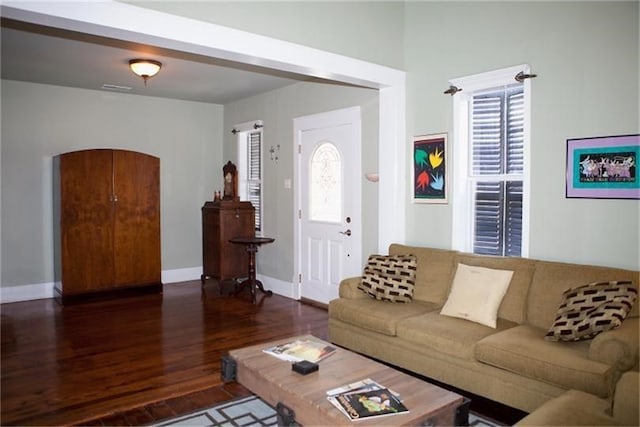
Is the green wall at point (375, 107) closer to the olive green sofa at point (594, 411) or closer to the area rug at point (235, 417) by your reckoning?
the olive green sofa at point (594, 411)

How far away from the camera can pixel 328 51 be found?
398cm

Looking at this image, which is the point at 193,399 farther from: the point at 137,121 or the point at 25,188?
the point at 137,121

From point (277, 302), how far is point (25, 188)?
331 centimetres

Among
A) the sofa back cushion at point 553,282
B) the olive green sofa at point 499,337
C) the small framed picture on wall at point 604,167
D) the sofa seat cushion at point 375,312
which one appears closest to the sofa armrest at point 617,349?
the olive green sofa at point 499,337

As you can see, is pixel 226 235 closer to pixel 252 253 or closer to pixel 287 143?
pixel 252 253

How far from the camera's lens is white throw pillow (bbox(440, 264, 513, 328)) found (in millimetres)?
3346

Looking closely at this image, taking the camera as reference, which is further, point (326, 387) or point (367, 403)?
point (326, 387)

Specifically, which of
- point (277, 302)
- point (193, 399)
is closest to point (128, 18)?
point (193, 399)

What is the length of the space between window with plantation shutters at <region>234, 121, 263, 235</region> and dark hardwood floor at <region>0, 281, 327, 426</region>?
145 centimetres

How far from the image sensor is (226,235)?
6.43 m

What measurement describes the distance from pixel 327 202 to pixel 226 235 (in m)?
1.60

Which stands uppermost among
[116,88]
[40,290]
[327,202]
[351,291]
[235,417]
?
[116,88]

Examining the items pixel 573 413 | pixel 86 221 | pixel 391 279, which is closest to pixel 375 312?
pixel 391 279

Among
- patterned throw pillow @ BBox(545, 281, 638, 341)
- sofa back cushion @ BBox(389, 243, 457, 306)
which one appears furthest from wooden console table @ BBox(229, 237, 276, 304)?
patterned throw pillow @ BBox(545, 281, 638, 341)
